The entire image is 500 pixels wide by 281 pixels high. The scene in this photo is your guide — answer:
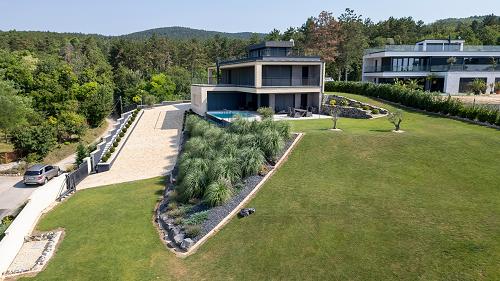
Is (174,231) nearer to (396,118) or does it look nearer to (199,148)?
(199,148)

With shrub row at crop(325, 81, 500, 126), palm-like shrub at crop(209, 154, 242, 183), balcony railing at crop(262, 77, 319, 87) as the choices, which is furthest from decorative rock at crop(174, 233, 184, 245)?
shrub row at crop(325, 81, 500, 126)

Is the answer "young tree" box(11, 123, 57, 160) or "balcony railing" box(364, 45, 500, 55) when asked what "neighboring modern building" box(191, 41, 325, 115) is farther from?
"balcony railing" box(364, 45, 500, 55)

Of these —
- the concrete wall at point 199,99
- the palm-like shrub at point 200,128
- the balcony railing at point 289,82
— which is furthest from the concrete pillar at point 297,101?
the palm-like shrub at point 200,128

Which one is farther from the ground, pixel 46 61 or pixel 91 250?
pixel 46 61

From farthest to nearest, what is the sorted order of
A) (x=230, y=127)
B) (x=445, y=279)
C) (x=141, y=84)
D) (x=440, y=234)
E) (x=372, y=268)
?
(x=141, y=84) < (x=230, y=127) < (x=440, y=234) < (x=372, y=268) < (x=445, y=279)

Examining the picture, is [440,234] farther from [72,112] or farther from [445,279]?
[72,112]

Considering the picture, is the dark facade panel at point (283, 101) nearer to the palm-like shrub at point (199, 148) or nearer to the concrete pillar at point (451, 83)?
the palm-like shrub at point (199, 148)

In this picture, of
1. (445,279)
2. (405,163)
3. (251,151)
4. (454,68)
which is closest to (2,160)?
(251,151)
